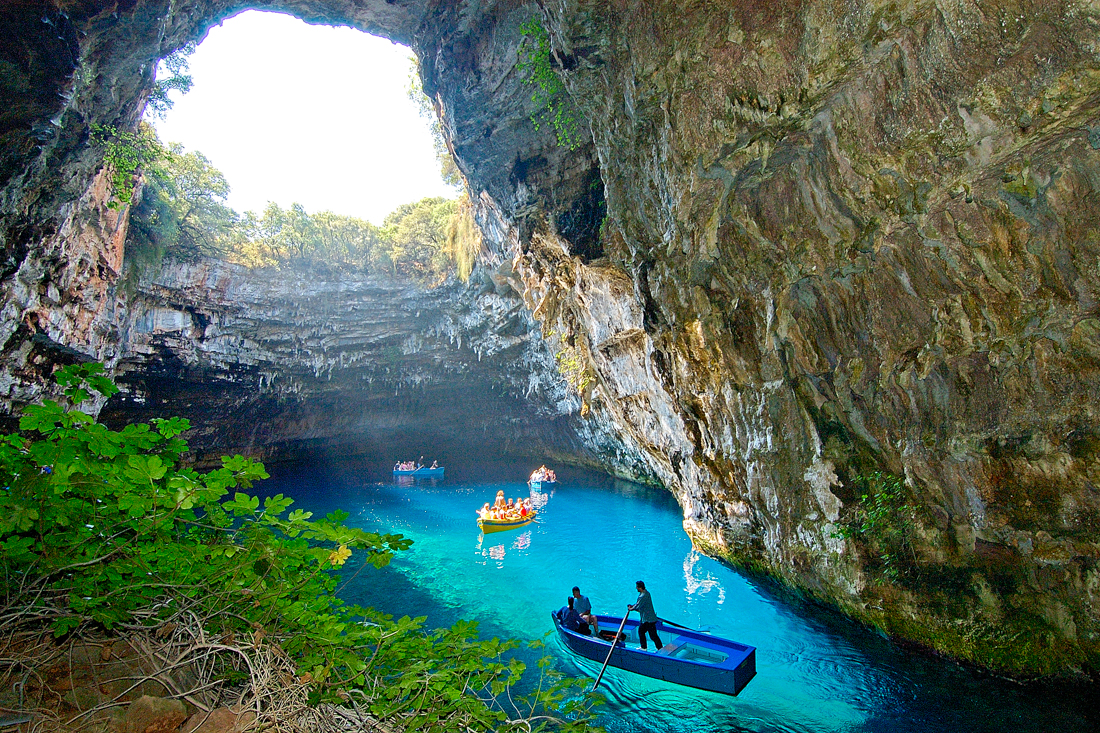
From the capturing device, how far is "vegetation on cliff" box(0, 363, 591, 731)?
235 centimetres

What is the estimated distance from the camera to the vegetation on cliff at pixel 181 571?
235 centimetres

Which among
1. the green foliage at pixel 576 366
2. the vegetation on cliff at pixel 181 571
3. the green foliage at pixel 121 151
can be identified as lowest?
the vegetation on cliff at pixel 181 571

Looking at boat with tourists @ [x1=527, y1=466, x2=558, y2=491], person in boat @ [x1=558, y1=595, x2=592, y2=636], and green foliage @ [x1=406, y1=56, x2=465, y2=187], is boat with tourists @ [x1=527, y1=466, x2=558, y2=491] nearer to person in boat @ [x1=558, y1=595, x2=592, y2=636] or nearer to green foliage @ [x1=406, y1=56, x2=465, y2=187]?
green foliage @ [x1=406, y1=56, x2=465, y2=187]

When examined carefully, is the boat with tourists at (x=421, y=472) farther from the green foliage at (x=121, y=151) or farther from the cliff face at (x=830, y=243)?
the green foliage at (x=121, y=151)

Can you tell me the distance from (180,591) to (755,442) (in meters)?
8.08

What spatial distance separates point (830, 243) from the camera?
629cm

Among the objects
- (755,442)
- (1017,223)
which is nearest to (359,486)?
(755,442)

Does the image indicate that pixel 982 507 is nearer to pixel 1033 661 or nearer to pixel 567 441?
pixel 1033 661

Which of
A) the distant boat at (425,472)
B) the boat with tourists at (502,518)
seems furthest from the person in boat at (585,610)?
the distant boat at (425,472)

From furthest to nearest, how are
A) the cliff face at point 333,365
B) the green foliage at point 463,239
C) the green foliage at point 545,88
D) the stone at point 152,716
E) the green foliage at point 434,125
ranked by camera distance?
the cliff face at point 333,365 < the green foliage at point 463,239 < the green foliage at point 434,125 < the green foliage at point 545,88 < the stone at point 152,716

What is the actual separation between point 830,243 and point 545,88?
222 inches

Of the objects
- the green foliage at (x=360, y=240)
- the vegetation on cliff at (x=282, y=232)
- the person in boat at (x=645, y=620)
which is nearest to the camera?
the person in boat at (x=645, y=620)

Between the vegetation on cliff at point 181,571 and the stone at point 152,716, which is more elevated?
the vegetation on cliff at point 181,571

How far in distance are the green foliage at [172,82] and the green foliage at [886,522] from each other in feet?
51.6
